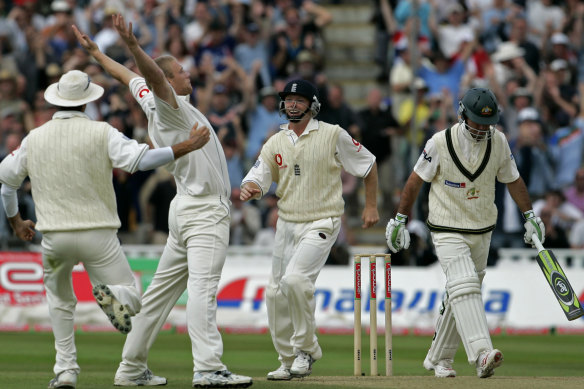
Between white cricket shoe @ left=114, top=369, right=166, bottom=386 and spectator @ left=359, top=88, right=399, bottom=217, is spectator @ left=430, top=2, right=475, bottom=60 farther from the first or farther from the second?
white cricket shoe @ left=114, top=369, right=166, bottom=386

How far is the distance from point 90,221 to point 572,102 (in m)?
12.1

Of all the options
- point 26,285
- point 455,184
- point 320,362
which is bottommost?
point 320,362

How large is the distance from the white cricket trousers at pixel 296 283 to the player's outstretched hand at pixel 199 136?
5.68 feet

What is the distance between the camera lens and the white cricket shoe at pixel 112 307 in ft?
25.7

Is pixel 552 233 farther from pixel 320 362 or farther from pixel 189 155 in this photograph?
pixel 189 155

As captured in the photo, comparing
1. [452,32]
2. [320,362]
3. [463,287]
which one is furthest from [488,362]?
[452,32]

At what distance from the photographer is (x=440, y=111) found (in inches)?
686

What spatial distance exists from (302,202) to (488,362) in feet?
6.71

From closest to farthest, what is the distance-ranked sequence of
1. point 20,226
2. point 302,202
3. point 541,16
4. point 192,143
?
1. point 192,143
2. point 20,226
3. point 302,202
4. point 541,16

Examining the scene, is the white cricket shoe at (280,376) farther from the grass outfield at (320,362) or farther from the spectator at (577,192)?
the spectator at (577,192)

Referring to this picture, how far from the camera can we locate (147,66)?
795 cm

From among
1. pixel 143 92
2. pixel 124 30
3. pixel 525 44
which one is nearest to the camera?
pixel 124 30

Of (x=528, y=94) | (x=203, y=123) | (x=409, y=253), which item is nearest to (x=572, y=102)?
(x=528, y=94)

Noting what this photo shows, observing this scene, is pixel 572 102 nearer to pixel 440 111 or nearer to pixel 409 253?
pixel 440 111
